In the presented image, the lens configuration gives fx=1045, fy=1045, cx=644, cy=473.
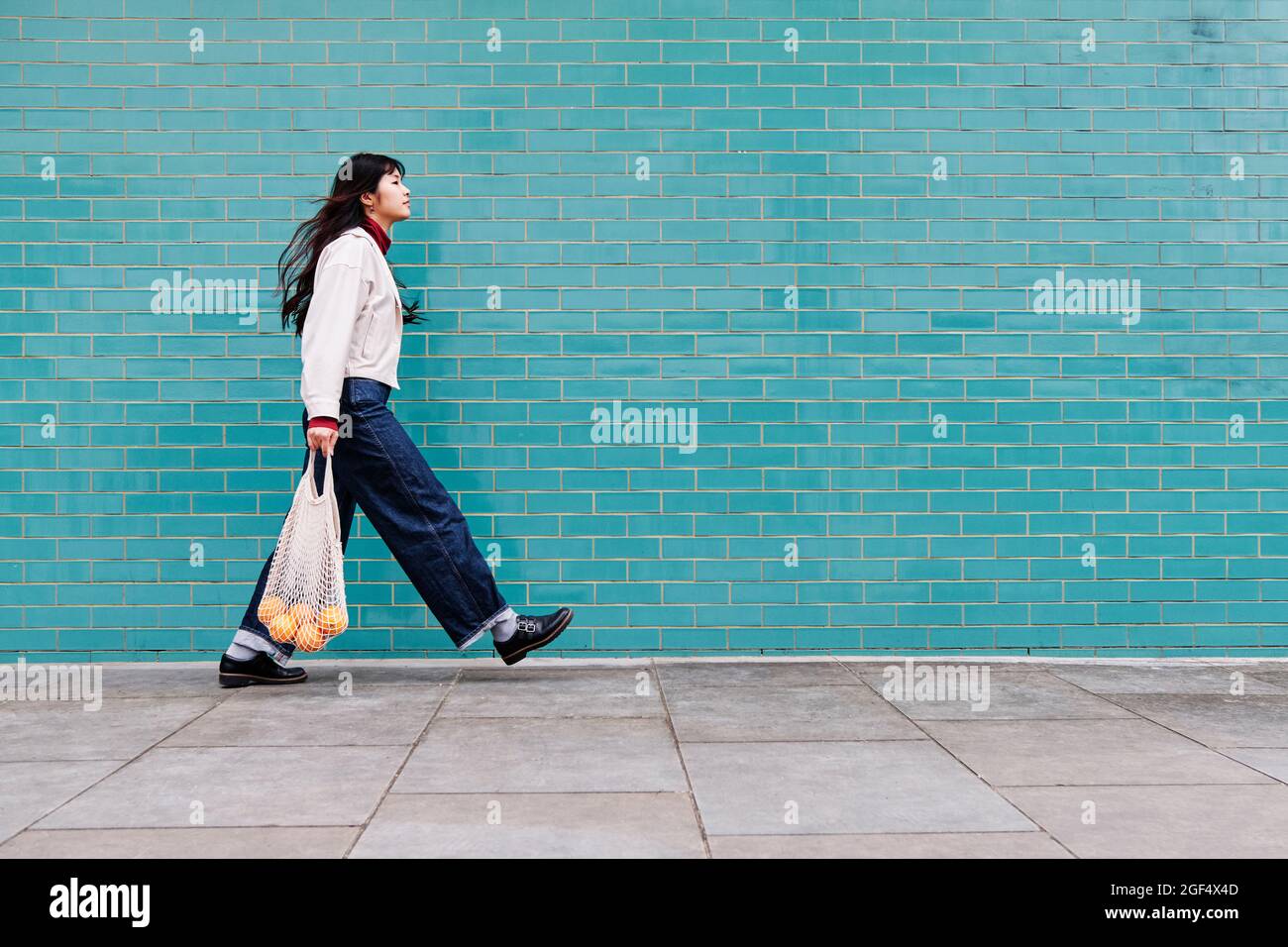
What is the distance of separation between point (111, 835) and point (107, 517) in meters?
2.87

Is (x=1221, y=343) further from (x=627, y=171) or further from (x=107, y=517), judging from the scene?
(x=107, y=517)

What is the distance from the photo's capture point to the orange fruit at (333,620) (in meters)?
4.36

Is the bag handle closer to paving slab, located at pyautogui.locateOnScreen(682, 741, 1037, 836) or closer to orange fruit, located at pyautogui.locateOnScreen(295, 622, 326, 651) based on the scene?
orange fruit, located at pyautogui.locateOnScreen(295, 622, 326, 651)

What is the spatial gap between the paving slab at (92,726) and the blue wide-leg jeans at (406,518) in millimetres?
495

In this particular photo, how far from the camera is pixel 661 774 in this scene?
11.0 feet

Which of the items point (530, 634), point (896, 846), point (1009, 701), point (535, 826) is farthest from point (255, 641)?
point (1009, 701)

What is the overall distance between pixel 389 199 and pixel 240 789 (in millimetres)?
2749

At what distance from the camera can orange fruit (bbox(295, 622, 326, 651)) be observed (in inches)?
173

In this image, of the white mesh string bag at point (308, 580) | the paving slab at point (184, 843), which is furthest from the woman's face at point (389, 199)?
the paving slab at point (184, 843)

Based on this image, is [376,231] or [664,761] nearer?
[664,761]

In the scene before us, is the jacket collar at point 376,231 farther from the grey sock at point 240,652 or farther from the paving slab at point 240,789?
the paving slab at point 240,789

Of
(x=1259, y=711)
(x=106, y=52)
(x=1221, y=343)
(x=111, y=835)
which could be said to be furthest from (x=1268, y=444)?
(x=106, y=52)

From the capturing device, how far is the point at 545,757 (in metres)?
3.59

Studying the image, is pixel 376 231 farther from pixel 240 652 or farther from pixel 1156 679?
pixel 1156 679
